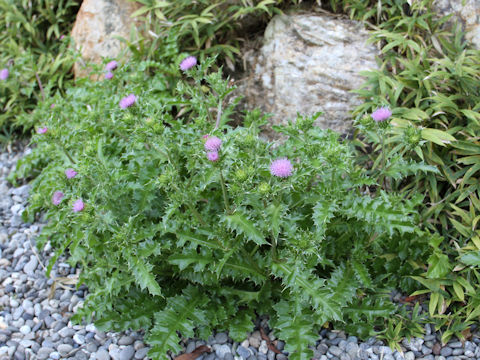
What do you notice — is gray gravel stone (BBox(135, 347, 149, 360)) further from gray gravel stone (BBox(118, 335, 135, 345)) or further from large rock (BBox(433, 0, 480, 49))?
large rock (BBox(433, 0, 480, 49))

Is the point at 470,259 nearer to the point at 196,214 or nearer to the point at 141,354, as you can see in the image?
the point at 196,214

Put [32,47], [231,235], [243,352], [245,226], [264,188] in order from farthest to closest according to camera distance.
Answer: [32,47], [243,352], [231,235], [245,226], [264,188]

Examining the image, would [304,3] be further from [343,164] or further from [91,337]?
[91,337]

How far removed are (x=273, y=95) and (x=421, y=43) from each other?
4.00 ft

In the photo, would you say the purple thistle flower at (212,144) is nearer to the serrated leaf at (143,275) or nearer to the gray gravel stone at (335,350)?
the serrated leaf at (143,275)

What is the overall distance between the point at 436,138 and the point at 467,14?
1208 millimetres

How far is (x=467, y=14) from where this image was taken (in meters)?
3.67

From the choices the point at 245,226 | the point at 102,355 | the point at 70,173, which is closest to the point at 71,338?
the point at 102,355

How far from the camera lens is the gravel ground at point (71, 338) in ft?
8.98

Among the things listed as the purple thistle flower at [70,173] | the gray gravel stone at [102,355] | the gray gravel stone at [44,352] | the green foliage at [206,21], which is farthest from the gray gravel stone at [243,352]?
the green foliage at [206,21]

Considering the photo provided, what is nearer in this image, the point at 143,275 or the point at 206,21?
the point at 143,275

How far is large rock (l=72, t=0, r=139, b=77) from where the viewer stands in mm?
4850

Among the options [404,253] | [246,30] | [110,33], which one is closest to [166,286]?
[404,253]

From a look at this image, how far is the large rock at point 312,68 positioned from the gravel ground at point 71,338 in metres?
1.69
